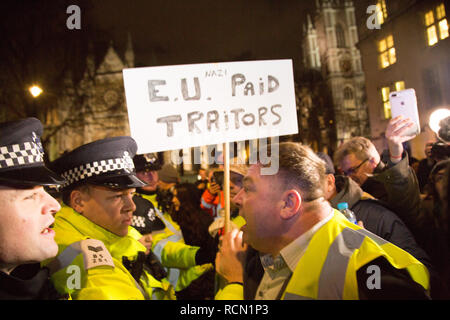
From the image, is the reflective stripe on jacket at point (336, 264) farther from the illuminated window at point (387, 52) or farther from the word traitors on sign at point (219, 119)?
the illuminated window at point (387, 52)

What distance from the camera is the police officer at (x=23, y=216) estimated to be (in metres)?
1.43

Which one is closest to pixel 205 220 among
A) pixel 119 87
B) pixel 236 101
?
pixel 236 101

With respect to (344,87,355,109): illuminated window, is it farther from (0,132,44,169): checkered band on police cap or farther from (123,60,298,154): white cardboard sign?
(0,132,44,169): checkered band on police cap

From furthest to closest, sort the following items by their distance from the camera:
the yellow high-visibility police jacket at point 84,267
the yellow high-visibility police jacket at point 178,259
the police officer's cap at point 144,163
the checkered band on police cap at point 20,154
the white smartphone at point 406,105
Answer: the police officer's cap at point 144,163, the yellow high-visibility police jacket at point 178,259, the white smartphone at point 406,105, the yellow high-visibility police jacket at point 84,267, the checkered band on police cap at point 20,154

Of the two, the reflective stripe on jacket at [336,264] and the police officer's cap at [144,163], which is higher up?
the police officer's cap at [144,163]

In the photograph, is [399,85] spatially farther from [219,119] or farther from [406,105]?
[219,119]


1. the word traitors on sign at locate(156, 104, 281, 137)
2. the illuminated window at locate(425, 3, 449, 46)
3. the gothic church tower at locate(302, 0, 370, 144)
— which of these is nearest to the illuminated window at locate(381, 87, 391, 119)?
the illuminated window at locate(425, 3, 449, 46)

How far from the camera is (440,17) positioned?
38.7 feet

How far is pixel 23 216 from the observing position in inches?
57.8

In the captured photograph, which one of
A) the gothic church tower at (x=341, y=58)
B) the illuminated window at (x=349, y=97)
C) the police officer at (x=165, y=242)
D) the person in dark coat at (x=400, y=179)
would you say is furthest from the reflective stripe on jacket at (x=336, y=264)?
the illuminated window at (x=349, y=97)

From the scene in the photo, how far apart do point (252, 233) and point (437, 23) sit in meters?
14.3

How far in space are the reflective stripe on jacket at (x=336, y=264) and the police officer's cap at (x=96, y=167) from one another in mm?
1326

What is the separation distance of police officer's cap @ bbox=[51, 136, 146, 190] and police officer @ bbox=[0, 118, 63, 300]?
578 mm

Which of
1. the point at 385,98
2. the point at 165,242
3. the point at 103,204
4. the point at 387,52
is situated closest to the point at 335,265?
the point at 103,204
